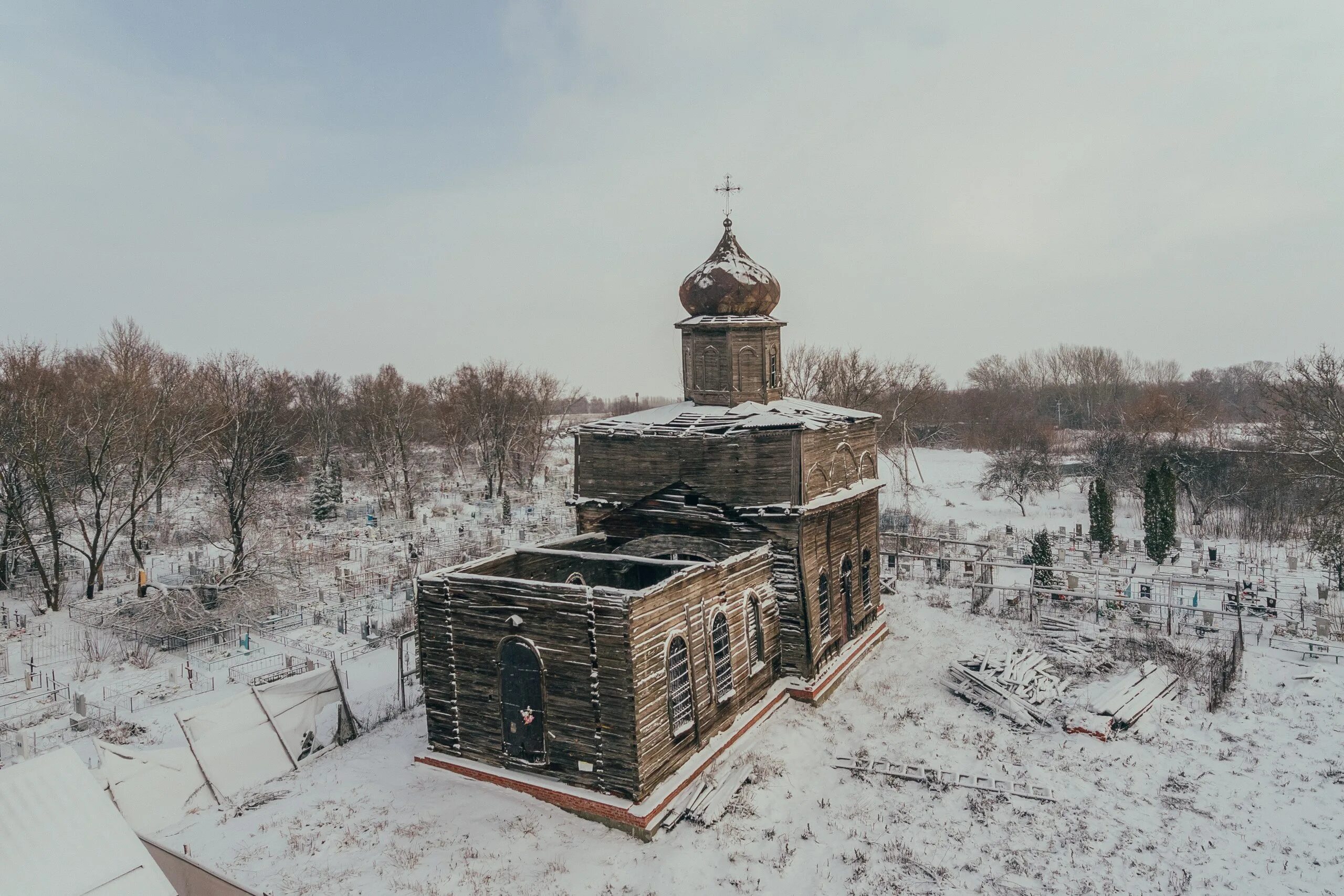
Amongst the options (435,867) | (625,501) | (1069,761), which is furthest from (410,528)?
(1069,761)

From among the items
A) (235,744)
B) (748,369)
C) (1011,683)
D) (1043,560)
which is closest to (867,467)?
(748,369)

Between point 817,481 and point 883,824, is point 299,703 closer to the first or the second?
point 883,824

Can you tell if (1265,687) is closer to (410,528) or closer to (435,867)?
(435,867)

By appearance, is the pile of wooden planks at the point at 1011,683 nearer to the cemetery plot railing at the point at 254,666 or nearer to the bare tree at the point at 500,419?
the cemetery plot railing at the point at 254,666

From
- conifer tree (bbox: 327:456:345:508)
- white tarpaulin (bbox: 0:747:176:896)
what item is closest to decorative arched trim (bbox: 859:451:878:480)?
white tarpaulin (bbox: 0:747:176:896)

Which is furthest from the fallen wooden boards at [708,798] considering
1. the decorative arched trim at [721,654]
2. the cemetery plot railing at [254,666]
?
the cemetery plot railing at [254,666]
